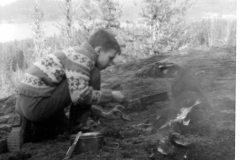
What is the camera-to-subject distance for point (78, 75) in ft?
4.96

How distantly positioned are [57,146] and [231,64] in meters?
2.30

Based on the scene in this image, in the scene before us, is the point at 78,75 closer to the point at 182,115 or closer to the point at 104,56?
the point at 104,56

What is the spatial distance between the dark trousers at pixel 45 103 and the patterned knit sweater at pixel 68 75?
38mm

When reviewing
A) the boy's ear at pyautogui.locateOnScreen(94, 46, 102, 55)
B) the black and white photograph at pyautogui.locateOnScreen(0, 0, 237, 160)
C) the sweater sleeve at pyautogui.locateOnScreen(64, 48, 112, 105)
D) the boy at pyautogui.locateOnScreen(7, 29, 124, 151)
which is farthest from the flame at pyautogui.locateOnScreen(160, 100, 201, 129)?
the boy's ear at pyautogui.locateOnScreen(94, 46, 102, 55)

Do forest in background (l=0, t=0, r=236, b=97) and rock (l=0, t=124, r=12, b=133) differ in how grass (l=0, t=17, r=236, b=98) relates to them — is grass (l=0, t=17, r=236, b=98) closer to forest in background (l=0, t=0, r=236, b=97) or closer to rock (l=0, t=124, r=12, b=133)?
forest in background (l=0, t=0, r=236, b=97)

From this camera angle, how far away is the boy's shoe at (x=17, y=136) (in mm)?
1702

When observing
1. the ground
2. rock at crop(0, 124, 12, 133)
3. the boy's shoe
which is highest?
the boy's shoe

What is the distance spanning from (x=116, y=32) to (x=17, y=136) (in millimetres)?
3062

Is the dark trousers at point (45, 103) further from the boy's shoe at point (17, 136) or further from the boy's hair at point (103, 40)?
the boy's hair at point (103, 40)

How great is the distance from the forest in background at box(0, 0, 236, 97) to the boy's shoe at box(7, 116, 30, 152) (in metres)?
0.88

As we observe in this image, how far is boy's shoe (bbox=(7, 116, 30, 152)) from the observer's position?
170cm

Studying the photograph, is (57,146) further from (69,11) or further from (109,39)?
(69,11)

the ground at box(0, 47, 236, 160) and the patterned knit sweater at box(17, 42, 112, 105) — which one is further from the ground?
the patterned knit sweater at box(17, 42, 112, 105)

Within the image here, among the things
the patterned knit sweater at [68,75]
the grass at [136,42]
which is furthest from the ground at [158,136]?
the grass at [136,42]
